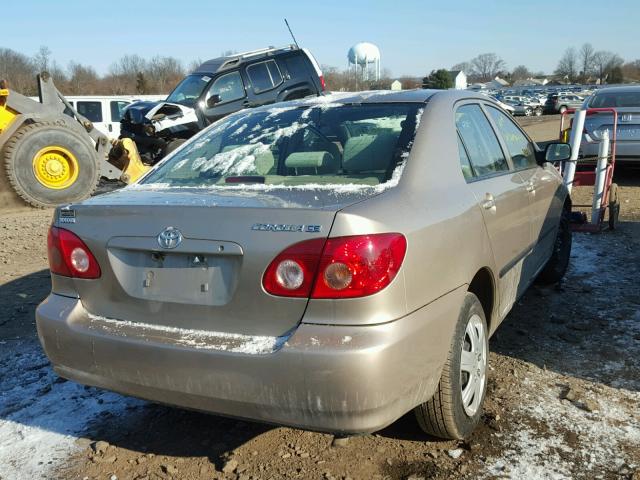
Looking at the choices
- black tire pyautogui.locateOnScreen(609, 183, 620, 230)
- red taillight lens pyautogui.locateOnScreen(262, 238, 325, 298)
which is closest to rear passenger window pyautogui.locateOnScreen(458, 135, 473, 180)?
red taillight lens pyautogui.locateOnScreen(262, 238, 325, 298)

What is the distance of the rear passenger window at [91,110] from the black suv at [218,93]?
749cm

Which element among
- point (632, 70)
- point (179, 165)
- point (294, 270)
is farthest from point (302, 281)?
point (632, 70)

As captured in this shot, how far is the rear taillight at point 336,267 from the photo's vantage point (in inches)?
85.3

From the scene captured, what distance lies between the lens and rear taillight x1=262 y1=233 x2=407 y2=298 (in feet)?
7.11

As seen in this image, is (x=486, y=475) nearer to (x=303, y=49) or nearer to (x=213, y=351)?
(x=213, y=351)

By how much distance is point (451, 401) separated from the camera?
261 centimetres

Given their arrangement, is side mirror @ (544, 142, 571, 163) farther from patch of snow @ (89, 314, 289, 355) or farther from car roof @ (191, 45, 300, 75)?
car roof @ (191, 45, 300, 75)

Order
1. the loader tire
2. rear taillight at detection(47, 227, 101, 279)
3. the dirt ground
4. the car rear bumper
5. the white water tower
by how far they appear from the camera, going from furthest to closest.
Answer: the white water tower → the loader tire → the dirt ground → rear taillight at detection(47, 227, 101, 279) → the car rear bumper

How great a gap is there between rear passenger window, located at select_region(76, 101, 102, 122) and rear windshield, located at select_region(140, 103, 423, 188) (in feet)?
56.4

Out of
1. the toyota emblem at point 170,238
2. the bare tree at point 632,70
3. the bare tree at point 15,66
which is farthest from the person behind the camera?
the bare tree at point 632,70

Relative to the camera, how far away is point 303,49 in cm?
1266

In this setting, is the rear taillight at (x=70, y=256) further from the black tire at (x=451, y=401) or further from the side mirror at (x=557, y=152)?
the side mirror at (x=557, y=152)

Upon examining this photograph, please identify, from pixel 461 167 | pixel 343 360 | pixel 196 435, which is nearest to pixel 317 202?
pixel 343 360

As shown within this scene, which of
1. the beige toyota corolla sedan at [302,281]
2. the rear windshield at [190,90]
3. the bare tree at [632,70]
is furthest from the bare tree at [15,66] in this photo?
the bare tree at [632,70]
